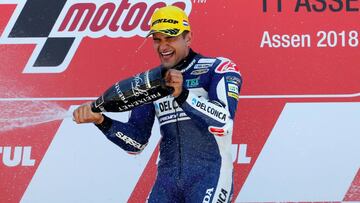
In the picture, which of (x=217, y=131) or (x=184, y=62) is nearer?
(x=217, y=131)

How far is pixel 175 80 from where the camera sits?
3168 millimetres

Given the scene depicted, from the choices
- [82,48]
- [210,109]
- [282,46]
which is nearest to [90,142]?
[82,48]

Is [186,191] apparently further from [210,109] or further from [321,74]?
[321,74]

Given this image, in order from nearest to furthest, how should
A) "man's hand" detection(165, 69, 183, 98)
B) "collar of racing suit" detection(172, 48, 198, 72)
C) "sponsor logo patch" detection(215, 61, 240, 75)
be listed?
"man's hand" detection(165, 69, 183, 98)
"sponsor logo patch" detection(215, 61, 240, 75)
"collar of racing suit" detection(172, 48, 198, 72)

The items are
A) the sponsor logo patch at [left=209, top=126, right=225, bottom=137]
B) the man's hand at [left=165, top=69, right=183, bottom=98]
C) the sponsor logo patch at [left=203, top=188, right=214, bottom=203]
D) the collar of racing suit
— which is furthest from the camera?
the collar of racing suit

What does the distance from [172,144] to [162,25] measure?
1.81ft

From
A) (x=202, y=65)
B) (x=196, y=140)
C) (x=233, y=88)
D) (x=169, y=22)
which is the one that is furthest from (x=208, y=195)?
(x=169, y=22)

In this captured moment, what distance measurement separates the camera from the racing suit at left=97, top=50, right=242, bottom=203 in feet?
11.2

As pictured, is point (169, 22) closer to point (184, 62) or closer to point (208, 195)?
point (184, 62)

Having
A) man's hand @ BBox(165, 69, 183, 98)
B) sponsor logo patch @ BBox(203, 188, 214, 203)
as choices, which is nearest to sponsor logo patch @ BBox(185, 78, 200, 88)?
man's hand @ BBox(165, 69, 183, 98)

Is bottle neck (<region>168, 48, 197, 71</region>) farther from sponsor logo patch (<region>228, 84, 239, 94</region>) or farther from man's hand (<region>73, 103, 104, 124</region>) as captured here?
man's hand (<region>73, 103, 104, 124</region>)

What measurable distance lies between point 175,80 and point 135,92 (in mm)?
221

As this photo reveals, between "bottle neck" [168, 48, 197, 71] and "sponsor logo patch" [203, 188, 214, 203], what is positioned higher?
"bottle neck" [168, 48, 197, 71]

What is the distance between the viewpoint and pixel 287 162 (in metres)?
4.71
